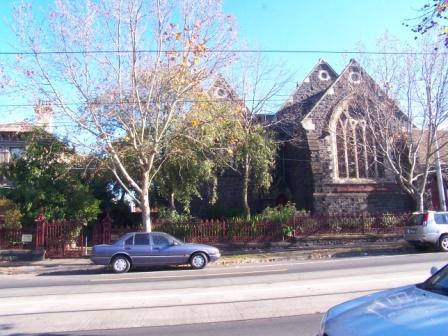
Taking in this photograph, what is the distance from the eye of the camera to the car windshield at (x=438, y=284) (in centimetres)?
414

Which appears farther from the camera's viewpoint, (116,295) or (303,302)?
(116,295)

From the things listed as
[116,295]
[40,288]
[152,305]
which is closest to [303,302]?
[152,305]

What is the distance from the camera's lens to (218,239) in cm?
2258

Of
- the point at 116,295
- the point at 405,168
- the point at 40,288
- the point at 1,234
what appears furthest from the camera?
the point at 405,168

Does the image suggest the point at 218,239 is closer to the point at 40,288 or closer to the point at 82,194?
the point at 82,194

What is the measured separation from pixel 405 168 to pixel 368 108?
5.35m

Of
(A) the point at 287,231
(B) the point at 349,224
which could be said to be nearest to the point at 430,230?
(B) the point at 349,224

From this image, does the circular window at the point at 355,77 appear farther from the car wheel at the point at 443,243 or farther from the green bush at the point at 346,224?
the car wheel at the point at 443,243

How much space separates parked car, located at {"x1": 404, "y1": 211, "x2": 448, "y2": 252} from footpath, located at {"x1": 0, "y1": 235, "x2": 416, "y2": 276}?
86 cm

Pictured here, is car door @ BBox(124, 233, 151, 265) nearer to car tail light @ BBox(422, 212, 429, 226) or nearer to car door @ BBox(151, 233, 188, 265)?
car door @ BBox(151, 233, 188, 265)

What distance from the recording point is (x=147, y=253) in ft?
54.0

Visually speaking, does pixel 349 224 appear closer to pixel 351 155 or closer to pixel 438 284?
pixel 351 155

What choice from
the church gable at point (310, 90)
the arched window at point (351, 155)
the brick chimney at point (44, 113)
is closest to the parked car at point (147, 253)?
the brick chimney at point (44, 113)

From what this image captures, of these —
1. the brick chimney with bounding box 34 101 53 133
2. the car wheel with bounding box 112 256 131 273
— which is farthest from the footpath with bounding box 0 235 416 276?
the brick chimney with bounding box 34 101 53 133
